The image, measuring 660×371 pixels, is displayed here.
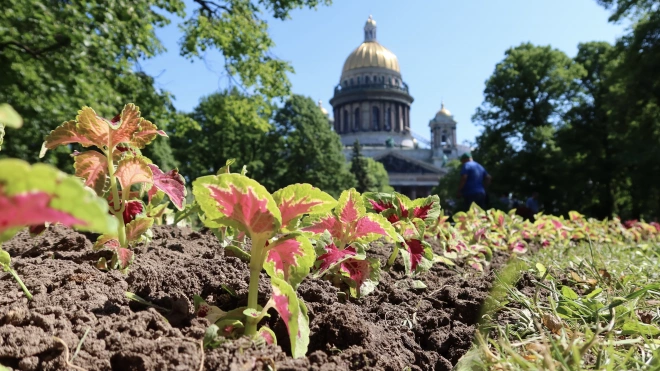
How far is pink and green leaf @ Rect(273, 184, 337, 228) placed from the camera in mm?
912

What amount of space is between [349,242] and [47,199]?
0.87 m

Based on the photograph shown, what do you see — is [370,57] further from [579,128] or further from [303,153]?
[579,128]

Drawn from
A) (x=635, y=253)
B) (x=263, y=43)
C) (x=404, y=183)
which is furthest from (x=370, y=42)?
(x=635, y=253)

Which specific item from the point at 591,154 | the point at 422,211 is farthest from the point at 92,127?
Answer: the point at 591,154

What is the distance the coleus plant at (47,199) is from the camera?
1.34ft

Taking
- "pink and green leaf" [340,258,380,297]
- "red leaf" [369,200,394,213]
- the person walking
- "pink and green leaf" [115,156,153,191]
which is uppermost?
the person walking

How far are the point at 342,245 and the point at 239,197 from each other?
0.45 metres

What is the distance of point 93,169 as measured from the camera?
3.88 ft

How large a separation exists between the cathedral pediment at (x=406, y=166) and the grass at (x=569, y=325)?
49.8 metres

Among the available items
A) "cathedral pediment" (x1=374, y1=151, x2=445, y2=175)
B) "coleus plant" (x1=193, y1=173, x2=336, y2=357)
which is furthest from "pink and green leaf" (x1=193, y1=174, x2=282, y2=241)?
"cathedral pediment" (x1=374, y1=151, x2=445, y2=175)

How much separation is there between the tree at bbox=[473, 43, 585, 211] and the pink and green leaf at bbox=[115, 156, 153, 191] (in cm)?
2084

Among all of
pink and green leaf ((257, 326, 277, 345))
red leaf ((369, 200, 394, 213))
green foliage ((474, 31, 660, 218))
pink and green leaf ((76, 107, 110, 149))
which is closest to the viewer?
pink and green leaf ((257, 326, 277, 345))

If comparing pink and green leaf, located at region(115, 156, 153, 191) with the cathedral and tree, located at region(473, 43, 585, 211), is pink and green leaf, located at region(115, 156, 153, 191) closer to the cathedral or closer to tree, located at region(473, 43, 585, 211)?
tree, located at region(473, 43, 585, 211)

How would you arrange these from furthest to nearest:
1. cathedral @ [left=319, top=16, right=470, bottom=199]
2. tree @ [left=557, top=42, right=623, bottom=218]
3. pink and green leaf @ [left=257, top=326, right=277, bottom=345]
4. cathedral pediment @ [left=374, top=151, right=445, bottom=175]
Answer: cathedral @ [left=319, top=16, right=470, bottom=199] < cathedral pediment @ [left=374, top=151, right=445, bottom=175] < tree @ [left=557, top=42, right=623, bottom=218] < pink and green leaf @ [left=257, top=326, right=277, bottom=345]
